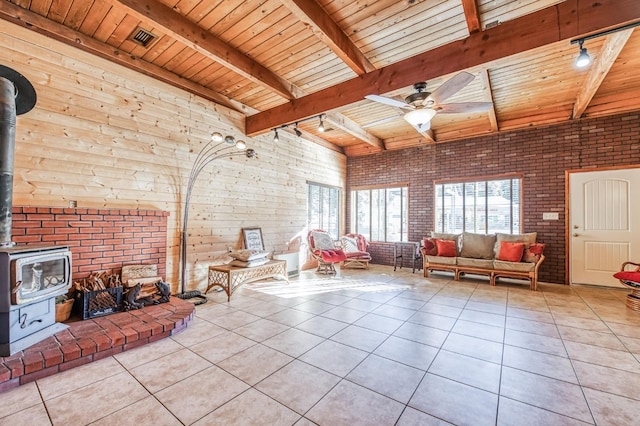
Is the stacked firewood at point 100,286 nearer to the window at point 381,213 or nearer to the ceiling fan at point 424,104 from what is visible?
the ceiling fan at point 424,104

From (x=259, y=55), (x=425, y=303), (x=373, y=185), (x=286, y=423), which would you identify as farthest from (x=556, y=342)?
(x=373, y=185)

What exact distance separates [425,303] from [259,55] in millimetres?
3855

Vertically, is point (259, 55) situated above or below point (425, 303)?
above

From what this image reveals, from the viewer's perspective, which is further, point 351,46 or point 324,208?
point 324,208

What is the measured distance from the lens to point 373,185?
7215mm

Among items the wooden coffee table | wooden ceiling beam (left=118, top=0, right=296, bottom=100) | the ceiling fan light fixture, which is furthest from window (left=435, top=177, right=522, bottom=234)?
wooden ceiling beam (left=118, top=0, right=296, bottom=100)

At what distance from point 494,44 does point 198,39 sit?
9.64ft

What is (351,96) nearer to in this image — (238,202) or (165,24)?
(165,24)

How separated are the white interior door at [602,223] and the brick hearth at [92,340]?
6.29 m

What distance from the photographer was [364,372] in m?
2.05

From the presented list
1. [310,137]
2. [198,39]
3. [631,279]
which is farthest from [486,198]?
[198,39]

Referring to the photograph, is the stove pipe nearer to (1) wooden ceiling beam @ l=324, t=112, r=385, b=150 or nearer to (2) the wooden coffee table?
(2) the wooden coffee table

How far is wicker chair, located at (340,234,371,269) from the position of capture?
19.8 feet

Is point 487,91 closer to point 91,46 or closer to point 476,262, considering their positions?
point 476,262
